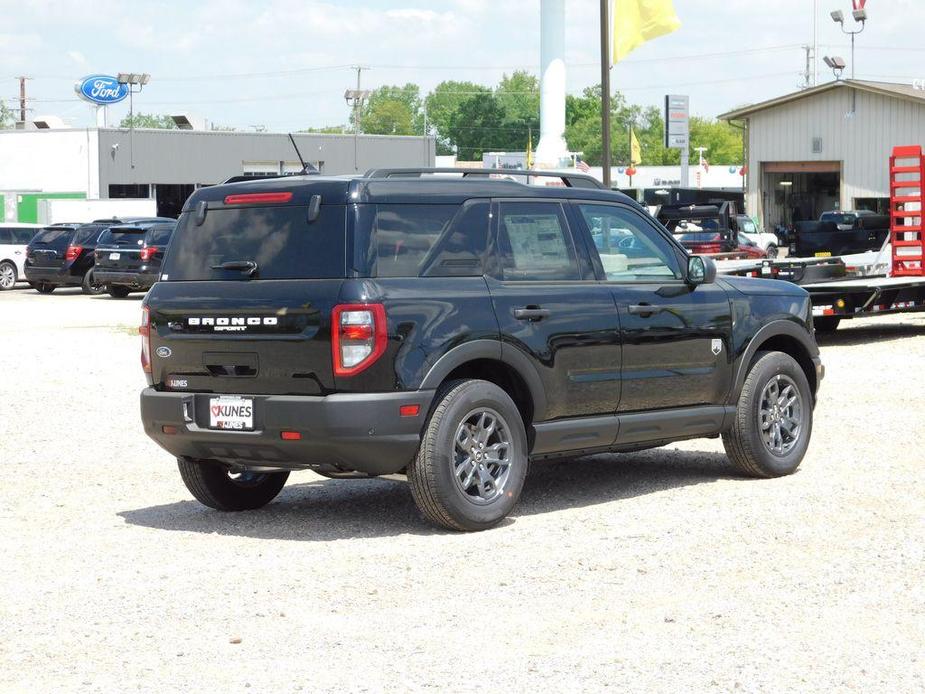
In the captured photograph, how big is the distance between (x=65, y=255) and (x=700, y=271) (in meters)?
28.4

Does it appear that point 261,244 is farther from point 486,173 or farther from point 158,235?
point 158,235

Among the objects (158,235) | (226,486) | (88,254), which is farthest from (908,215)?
(88,254)

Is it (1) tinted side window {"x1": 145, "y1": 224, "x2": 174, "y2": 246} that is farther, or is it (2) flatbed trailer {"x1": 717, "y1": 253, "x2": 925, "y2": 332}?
(1) tinted side window {"x1": 145, "y1": 224, "x2": 174, "y2": 246}

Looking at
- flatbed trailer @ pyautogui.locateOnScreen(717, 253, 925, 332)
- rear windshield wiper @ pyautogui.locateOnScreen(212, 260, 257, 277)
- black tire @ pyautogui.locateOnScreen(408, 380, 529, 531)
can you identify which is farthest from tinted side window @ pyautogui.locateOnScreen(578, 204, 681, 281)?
Answer: flatbed trailer @ pyautogui.locateOnScreen(717, 253, 925, 332)

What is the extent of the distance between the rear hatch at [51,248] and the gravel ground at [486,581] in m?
24.9

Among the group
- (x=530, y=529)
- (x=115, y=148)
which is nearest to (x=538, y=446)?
(x=530, y=529)

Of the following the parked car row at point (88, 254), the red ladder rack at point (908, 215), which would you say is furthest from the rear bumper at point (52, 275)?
the red ladder rack at point (908, 215)

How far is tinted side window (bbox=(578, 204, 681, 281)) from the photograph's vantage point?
30.6 ft

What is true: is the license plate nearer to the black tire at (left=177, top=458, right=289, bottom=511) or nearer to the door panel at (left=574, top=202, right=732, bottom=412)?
the black tire at (left=177, top=458, right=289, bottom=511)

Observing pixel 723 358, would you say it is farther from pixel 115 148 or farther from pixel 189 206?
pixel 115 148

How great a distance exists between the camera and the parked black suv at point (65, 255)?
35812mm

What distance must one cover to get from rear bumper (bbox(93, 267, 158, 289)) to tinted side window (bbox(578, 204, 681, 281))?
2387 cm

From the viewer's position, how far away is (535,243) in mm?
8977

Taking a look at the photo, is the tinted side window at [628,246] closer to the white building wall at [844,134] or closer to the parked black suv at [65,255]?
the parked black suv at [65,255]
